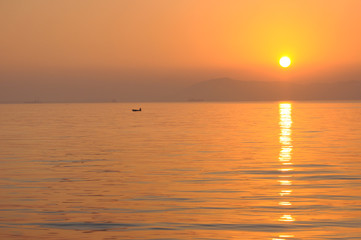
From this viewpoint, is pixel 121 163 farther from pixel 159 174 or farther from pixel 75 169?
pixel 159 174

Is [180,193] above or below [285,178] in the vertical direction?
below

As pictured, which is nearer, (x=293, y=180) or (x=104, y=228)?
(x=104, y=228)

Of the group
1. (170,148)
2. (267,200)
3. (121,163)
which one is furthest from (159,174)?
(170,148)

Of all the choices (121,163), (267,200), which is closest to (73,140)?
(121,163)

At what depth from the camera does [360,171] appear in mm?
31641

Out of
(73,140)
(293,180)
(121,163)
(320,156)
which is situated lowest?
(293,180)

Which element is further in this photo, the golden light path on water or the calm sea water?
the golden light path on water

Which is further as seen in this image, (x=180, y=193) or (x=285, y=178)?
(x=285, y=178)

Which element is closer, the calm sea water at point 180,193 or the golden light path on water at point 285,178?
the calm sea water at point 180,193

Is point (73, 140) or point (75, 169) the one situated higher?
point (73, 140)

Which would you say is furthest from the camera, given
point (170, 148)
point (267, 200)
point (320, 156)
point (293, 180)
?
point (170, 148)

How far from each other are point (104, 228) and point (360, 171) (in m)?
17.5

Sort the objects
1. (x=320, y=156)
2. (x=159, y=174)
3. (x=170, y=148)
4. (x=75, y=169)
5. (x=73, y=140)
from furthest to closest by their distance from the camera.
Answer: (x=73, y=140), (x=170, y=148), (x=320, y=156), (x=75, y=169), (x=159, y=174)

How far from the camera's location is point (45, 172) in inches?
1254
